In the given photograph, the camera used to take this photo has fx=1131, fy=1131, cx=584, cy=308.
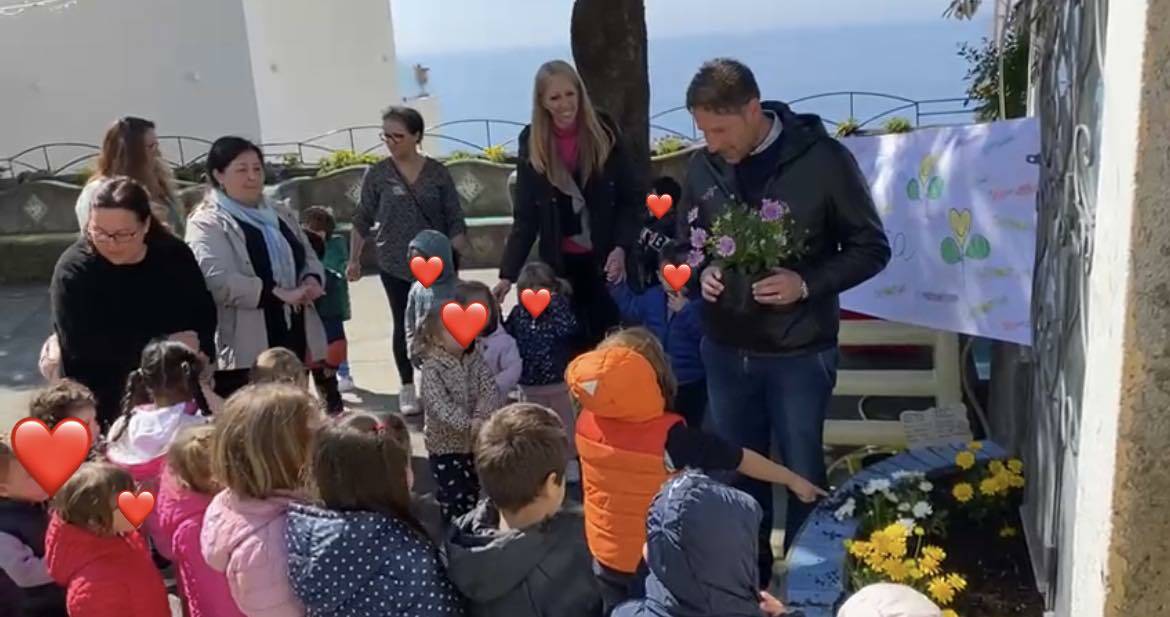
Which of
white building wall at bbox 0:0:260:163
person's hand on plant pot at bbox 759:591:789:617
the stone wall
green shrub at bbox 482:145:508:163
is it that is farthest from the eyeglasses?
white building wall at bbox 0:0:260:163

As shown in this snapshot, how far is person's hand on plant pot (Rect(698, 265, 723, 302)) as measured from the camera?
3.47 meters

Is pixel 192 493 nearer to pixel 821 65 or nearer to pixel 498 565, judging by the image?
pixel 498 565

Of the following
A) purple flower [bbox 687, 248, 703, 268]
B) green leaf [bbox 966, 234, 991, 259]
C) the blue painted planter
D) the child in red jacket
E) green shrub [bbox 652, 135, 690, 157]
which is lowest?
the blue painted planter

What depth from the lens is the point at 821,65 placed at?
80.9 meters

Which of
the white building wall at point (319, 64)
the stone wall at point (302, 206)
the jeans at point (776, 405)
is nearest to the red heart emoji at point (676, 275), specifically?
the jeans at point (776, 405)

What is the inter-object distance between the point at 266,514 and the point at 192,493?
47cm

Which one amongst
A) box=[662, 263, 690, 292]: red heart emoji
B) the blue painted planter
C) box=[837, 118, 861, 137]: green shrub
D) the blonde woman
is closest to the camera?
the blue painted planter

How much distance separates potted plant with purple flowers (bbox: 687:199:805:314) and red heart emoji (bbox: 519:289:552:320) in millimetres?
1330

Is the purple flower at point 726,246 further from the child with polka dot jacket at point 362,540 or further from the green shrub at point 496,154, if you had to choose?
the green shrub at point 496,154

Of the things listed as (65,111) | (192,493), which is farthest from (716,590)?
(65,111)

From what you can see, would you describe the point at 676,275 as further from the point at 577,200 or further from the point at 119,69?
the point at 119,69

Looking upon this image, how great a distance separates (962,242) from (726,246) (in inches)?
52.0

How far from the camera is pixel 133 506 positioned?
310 cm

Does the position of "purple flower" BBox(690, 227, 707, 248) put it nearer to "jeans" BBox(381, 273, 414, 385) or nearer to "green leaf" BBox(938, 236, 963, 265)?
"green leaf" BBox(938, 236, 963, 265)
